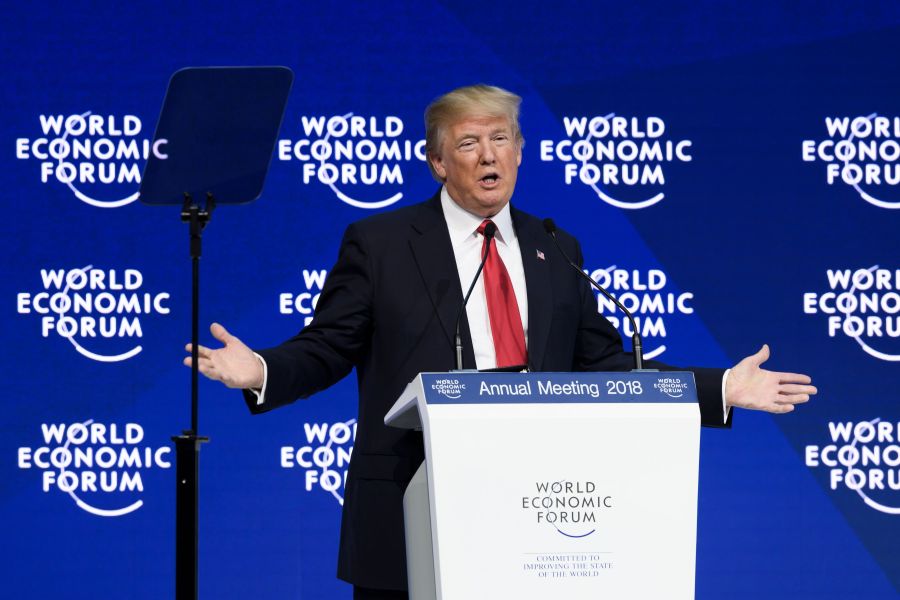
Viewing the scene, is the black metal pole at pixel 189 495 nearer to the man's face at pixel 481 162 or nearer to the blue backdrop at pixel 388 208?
the man's face at pixel 481 162

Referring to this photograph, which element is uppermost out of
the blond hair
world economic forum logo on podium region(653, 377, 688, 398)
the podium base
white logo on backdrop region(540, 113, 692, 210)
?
white logo on backdrop region(540, 113, 692, 210)

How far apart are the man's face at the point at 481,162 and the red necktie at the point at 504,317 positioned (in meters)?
0.17

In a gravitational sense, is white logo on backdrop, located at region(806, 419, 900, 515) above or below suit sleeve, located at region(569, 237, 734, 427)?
below

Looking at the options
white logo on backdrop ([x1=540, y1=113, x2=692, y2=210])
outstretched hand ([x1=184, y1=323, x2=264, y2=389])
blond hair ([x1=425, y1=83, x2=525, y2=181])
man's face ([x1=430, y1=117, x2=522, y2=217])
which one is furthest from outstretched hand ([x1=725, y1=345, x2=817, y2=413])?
white logo on backdrop ([x1=540, y1=113, x2=692, y2=210])

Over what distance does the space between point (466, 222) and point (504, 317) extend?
28cm

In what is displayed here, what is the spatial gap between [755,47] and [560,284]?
1.91m

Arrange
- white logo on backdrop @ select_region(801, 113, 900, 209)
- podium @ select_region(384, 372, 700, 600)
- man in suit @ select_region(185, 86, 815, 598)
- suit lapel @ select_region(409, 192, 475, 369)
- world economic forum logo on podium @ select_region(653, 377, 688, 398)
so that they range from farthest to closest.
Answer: white logo on backdrop @ select_region(801, 113, 900, 209), suit lapel @ select_region(409, 192, 475, 369), man in suit @ select_region(185, 86, 815, 598), world economic forum logo on podium @ select_region(653, 377, 688, 398), podium @ select_region(384, 372, 700, 600)

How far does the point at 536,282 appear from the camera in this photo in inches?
101

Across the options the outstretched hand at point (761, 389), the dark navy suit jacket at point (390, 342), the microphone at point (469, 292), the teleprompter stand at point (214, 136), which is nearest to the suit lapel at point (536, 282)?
the dark navy suit jacket at point (390, 342)

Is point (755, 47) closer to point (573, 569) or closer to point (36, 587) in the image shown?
point (573, 569)

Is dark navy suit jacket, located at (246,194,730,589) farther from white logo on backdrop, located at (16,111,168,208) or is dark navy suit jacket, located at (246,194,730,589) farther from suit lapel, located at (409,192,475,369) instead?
white logo on backdrop, located at (16,111,168,208)

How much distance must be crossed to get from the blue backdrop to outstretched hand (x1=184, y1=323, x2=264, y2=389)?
167 centimetres

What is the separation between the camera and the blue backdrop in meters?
3.85

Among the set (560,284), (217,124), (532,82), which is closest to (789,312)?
(532,82)
